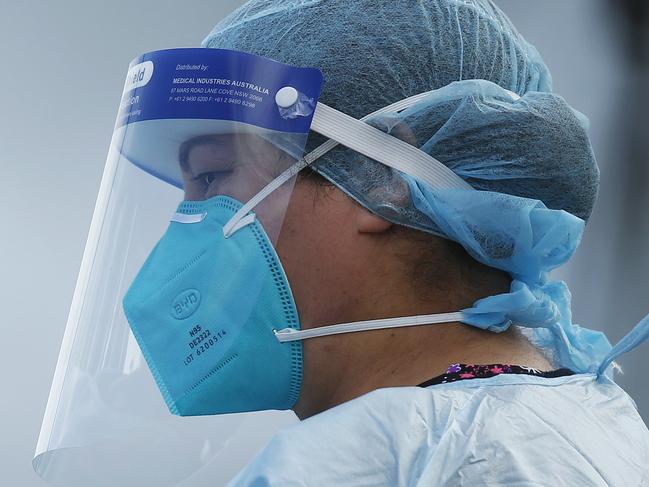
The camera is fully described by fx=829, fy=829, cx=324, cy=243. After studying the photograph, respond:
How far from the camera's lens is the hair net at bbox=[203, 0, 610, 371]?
3.25 ft

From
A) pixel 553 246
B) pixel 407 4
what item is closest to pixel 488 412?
pixel 553 246

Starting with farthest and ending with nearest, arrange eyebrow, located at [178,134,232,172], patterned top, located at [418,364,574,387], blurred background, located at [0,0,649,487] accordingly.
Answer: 1. blurred background, located at [0,0,649,487]
2. eyebrow, located at [178,134,232,172]
3. patterned top, located at [418,364,574,387]

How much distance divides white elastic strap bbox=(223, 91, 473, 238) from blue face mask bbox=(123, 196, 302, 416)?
42mm

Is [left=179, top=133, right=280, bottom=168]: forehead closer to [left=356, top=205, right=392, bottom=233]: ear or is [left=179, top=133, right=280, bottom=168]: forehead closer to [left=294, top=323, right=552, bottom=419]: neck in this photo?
[left=356, top=205, right=392, bottom=233]: ear

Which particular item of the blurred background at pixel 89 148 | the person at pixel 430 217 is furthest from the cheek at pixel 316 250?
the blurred background at pixel 89 148

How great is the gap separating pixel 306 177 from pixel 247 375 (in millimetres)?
254

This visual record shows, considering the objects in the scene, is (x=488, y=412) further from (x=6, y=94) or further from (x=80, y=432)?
(x=6, y=94)

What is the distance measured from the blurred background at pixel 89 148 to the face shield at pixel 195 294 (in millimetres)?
914

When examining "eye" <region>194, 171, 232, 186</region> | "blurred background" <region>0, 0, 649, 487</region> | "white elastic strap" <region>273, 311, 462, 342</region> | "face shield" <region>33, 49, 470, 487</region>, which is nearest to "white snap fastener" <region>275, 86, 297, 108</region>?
"face shield" <region>33, 49, 470, 487</region>

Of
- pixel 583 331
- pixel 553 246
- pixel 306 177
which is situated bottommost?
pixel 583 331

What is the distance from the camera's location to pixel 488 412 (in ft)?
2.73

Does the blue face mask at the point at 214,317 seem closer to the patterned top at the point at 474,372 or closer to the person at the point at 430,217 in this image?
the person at the point at 430,217

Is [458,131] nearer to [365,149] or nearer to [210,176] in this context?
[365,149]

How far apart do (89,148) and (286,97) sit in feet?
3.72
